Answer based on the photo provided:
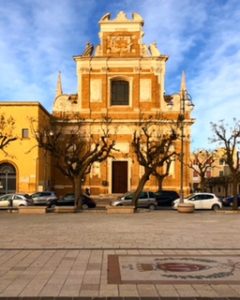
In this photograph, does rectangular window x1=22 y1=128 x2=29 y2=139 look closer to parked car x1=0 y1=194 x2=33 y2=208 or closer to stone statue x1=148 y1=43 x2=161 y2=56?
parked car x1=0 y1=194 x2=33 y2=208

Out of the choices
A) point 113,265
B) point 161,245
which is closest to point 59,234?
point 161,245

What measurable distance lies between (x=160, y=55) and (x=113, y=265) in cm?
4927

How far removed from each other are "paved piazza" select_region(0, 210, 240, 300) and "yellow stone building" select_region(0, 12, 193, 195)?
38800mm

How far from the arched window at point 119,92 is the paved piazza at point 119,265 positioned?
41.0 meters

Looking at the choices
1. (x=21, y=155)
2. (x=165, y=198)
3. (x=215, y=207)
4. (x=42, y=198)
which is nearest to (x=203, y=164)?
(x=165, y=198)

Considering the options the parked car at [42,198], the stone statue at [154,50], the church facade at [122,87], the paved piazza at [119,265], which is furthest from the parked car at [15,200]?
the stone statue at [154,50]

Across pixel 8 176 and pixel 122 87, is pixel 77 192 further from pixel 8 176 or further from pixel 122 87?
pixel 122 87

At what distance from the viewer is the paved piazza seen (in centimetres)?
874

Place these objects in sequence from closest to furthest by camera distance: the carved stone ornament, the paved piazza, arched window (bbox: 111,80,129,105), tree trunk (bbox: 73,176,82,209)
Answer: the paved piazza → tree trunk (bbox: 73,176,82,209) → the carved stone ornament → arched window (bbox: 111,80,129,105)

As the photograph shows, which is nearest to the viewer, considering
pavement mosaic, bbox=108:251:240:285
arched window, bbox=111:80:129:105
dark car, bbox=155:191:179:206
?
pavement mosaic, bbox=108:251:240:285

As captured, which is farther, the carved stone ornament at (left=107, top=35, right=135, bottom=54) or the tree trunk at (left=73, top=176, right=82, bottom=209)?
the carved stone ornament at (left=107, top=35, right=135, bottom=54)

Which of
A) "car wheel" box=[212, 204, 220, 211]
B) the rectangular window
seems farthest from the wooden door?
"car wheel" box=[212, 204, 220, 211]

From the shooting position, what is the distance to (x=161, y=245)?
1543cm

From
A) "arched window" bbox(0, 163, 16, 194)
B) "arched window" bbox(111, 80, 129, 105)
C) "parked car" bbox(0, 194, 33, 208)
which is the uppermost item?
"arched window" bbox(111, 80, 129, 105)
